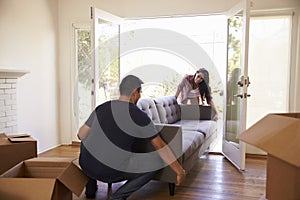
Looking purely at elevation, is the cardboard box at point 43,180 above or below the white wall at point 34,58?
below

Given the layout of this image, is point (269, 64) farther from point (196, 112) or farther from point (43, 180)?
point (43, 180)

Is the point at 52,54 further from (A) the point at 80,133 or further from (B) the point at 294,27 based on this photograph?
(B) the point at 294,27

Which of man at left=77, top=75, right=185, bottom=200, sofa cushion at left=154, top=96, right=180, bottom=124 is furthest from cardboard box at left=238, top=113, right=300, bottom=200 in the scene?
sofa cushion at left=154, top=96, right=180, bottom=124

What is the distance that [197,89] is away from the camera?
14.3 feet

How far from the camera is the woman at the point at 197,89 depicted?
14.1 ft

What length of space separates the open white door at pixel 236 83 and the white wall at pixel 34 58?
106 inches

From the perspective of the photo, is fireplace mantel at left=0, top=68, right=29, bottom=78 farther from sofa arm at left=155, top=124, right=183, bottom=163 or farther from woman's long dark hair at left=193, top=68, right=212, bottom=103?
woman's long dark hair at left=193, top=68, right=212, bottom=103

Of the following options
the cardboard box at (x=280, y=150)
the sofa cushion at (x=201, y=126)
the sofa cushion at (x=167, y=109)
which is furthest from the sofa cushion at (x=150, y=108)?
the cardboard box at (x=280, y=150)

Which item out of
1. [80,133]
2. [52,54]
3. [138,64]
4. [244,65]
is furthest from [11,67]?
[244,65]

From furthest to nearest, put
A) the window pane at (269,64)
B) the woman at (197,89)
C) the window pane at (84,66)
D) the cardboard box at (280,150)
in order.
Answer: the window pane at (84,66)
the woman at (197,89)
the window pane at (269,64)
the cardboard box at (280,150)

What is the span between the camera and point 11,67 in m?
3.56

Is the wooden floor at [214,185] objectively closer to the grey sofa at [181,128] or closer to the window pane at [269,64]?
the grey sofa at [181,128]

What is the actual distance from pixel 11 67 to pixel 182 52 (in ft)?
9.87

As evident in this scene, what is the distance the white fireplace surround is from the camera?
3.35m
